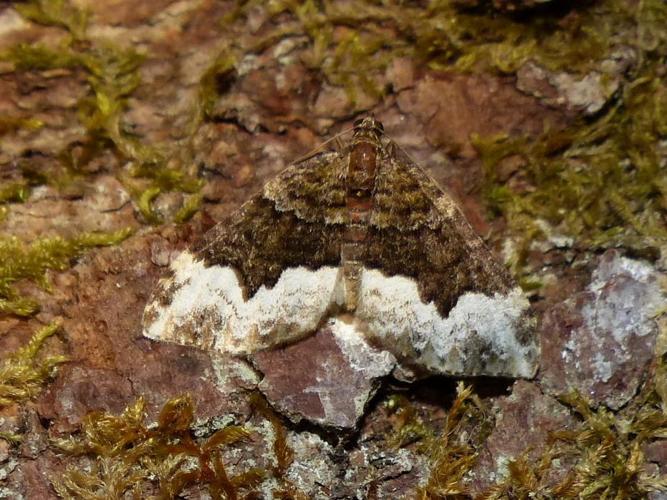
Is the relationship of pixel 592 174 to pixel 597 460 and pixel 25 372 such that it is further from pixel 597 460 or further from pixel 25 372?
pixel 25 372

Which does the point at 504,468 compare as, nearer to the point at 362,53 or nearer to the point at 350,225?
the point at 350,225

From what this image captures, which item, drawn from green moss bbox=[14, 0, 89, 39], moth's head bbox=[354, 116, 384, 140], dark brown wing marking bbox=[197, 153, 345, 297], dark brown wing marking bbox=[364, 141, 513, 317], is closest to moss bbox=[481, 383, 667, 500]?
dark brown wing marking bbox=[364, 141, 513, 317]

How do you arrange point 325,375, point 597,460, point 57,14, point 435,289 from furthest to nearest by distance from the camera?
1. point 57,14
2. point 435,289
3. point 325,375
4. point 597,460

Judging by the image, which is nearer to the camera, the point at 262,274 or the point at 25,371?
the point at 25,371

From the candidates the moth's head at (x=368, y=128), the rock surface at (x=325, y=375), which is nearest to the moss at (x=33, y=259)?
the rock surface at (x=325, y=375)

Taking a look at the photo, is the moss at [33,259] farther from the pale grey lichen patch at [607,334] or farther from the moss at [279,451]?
the pale grey lichen patch at [607,334]

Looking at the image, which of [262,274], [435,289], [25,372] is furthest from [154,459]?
[435,289]
